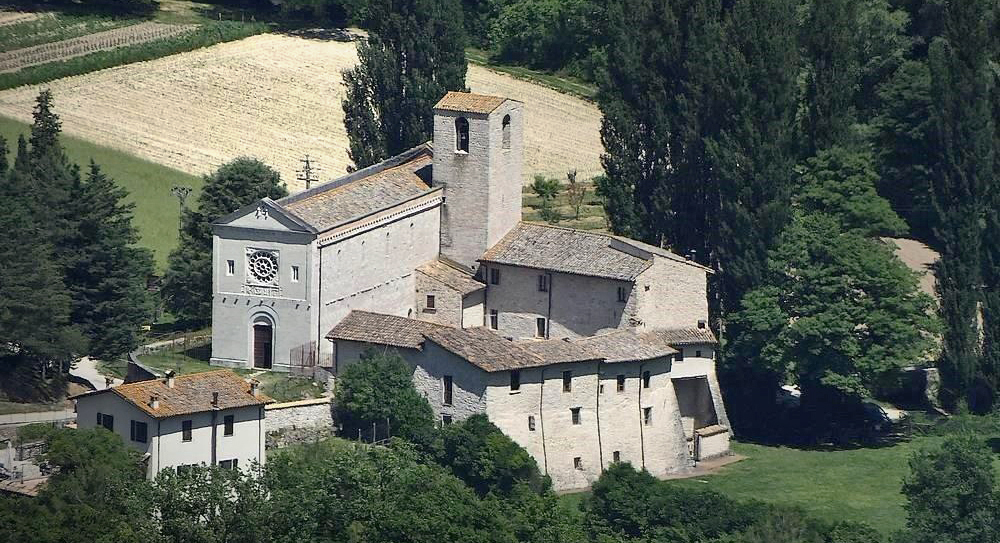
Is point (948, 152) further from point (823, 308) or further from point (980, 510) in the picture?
point (980, 510)

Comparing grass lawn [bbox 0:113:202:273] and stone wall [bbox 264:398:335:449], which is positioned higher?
grass lawn [bbox 0:113:202:273]

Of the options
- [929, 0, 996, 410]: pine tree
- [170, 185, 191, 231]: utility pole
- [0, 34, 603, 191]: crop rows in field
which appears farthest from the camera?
[0, 34, 603, 191]: crop rows in field

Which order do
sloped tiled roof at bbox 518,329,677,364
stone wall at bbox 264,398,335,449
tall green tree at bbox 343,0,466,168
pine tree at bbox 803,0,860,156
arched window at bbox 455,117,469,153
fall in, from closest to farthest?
stone wall at bbox 264,398,335,449
sloped tiled roof at bbox 518,329,677,364
arched window at bbox 455,117,469,153
pine tree at bbox 803,0,860,156
tall green tree at bbox 343,0,466,168

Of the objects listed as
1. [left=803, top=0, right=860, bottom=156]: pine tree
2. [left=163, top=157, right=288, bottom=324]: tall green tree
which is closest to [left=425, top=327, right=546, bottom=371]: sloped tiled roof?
[left=163, top=157, right=288, bottom=324]: tall green tree

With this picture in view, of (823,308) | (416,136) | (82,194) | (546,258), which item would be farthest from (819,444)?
(82,194)

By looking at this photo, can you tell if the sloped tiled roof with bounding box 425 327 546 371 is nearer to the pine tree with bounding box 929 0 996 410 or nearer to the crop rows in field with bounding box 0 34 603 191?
the pine tree with bounding box 929 0 996 410

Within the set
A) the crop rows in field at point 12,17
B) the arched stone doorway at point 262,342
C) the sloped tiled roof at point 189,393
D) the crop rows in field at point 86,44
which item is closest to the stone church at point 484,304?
the arched stone doorway at point 262,342

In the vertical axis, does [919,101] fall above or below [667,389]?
above
